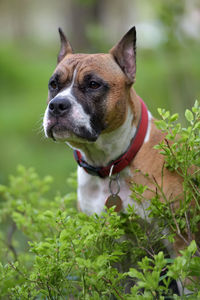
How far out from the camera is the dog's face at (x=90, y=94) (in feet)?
10.7

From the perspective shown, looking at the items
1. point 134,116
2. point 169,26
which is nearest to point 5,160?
point 169,26

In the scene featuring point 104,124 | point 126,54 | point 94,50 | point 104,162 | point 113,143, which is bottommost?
point 94,50

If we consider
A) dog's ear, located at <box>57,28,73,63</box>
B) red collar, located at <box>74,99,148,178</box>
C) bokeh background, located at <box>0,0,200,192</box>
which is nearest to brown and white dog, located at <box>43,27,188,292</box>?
red collar, located at <box>74,99,148,178</box>

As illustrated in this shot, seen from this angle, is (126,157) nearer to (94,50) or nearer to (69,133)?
(69,133)

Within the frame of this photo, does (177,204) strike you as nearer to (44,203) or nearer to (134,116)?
(134,116)

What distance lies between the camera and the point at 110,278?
2525mm

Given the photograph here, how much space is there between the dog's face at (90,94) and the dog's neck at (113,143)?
0.06 m

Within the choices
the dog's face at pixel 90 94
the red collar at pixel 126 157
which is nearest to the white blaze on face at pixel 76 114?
the dog's face at pixel 90 94

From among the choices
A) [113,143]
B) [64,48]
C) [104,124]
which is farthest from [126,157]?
[64,48]

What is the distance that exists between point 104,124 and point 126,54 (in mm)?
597

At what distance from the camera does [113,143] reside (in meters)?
3.47

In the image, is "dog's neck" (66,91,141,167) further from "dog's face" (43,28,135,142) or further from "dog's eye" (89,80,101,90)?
"dog's eye" (89,80,101,90)

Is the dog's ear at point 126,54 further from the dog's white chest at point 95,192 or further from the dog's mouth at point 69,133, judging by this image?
the dog's white chest at point 95,192

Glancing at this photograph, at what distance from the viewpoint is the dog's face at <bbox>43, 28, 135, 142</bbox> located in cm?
325
